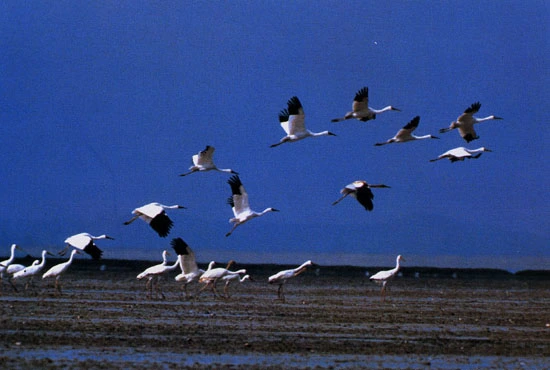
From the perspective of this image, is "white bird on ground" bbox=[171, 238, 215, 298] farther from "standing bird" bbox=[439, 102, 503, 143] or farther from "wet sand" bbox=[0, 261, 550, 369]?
"standing bird" bbox=[439, 102, 503, 143]

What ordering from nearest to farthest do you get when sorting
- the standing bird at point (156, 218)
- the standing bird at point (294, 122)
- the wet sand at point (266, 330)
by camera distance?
the wet sand at point (266, 330), the standing bird at point (156, 218), the standing bird at point (294, 122)

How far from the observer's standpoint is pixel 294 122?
23.5 m

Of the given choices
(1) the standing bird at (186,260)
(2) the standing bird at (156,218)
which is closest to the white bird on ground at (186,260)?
(1) the standing bird at (186,260)

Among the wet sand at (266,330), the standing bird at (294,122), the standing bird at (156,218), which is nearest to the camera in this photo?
the wet sand at (266,330)

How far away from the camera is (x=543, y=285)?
143ft

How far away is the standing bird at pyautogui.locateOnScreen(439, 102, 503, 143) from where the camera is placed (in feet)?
83.7

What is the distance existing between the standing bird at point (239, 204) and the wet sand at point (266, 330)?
194 centimetres

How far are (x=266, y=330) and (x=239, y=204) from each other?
6.39 m

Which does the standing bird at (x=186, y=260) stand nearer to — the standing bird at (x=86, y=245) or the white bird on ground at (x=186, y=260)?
the white bird on ground at (x=186, y=260)

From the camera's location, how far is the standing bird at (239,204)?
932 inches

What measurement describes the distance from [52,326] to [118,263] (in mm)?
35494

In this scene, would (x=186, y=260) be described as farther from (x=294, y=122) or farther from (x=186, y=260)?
(x=294, y=122)

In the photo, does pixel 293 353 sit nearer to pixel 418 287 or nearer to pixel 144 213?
pixel 144 213

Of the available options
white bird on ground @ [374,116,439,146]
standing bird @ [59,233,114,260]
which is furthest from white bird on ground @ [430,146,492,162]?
standing bird @ [59,233,114,260]
